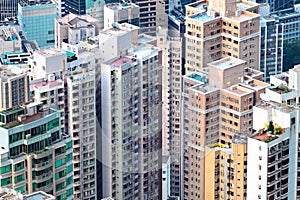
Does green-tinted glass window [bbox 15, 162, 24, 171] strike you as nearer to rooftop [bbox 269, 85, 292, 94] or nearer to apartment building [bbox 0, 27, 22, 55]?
rooftop [bbox 269, 85, 292, 94]

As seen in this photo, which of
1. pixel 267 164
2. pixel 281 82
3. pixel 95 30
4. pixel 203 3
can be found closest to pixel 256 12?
pixel 203 3

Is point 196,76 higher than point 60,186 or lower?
higher

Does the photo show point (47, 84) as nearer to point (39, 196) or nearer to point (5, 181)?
point (5, 181)

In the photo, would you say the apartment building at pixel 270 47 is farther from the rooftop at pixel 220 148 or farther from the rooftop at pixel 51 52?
the rooftop at pixel 51 52

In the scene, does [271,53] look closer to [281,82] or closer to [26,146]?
[281,82]

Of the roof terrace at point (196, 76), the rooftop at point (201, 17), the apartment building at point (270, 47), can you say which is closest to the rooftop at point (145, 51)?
the roof terrace at point (196, 76)

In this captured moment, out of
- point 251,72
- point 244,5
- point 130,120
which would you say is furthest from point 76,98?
point 244,5
